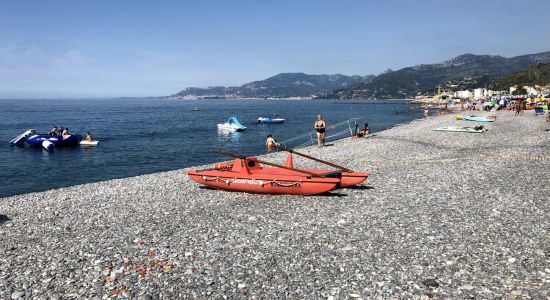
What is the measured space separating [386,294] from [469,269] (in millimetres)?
2606

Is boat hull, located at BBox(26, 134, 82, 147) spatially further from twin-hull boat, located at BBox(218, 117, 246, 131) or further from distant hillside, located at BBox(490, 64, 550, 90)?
distant hillside, located at BBox(490, 64, 550, 90)

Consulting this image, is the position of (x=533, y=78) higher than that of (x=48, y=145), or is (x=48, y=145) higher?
(x=533, y=78)

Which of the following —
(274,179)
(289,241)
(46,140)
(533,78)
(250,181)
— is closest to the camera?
(289,241)

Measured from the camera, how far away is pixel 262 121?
91.0 metres

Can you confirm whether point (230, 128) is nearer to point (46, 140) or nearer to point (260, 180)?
point (46, 140)

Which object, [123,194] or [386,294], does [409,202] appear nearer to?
[386,294]

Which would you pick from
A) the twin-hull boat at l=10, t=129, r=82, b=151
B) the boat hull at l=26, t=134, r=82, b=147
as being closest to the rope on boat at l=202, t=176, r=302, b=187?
the twin-hull boat at l=10, t=129, r=82, b=151

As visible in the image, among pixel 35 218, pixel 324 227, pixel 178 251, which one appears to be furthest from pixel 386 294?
pixel 35 218

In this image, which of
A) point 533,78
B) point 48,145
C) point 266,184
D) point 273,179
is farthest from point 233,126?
point 533,78

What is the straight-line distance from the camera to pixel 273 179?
17.4m

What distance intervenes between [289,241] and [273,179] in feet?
18.7

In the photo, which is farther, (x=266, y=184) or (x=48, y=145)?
(x=48, y=145)

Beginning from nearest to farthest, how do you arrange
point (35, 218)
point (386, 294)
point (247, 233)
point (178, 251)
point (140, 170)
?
point (386, 294) < point (178, 251) < point (247, 233) < point (35, 218) < point (140, 170)

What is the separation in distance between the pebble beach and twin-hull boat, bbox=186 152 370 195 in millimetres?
399
